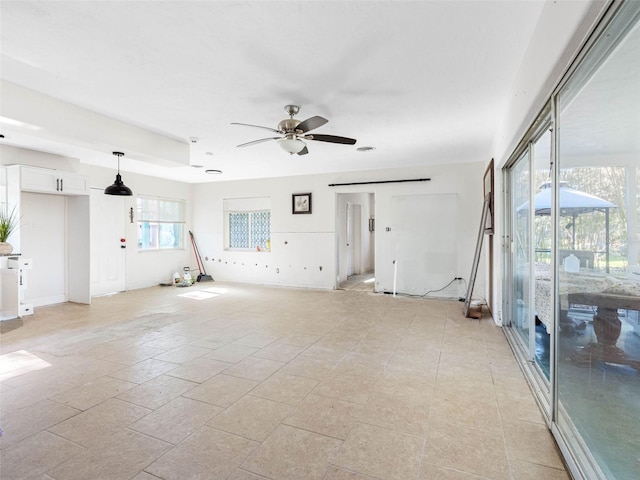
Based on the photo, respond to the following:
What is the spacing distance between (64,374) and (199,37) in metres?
3.11

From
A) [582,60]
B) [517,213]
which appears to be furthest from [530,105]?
[517,213]

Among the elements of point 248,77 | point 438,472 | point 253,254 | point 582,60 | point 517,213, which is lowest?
point 438,472

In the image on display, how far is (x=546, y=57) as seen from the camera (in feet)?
6.18

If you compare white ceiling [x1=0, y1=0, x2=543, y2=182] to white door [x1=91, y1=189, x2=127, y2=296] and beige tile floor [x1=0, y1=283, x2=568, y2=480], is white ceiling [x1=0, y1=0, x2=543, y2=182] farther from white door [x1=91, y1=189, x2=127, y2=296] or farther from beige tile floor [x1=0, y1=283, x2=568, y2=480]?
white door [x1=91, y1=189, x2=127, y2=296]

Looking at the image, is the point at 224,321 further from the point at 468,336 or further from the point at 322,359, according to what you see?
the point at 468,336

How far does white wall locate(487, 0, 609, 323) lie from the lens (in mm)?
1402

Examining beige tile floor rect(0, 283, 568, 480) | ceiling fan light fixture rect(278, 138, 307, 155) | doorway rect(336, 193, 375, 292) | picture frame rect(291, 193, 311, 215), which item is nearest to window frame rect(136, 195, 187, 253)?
picture frame rect(291, 193, 311, 215)

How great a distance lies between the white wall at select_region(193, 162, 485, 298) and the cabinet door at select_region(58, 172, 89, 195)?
314 cm

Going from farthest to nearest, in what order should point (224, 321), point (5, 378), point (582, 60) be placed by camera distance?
point (224, 321)
point (5, 378)
point (582, 60)

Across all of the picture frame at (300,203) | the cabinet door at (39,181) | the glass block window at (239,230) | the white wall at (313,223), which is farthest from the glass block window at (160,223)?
the picture frame at (300,203)

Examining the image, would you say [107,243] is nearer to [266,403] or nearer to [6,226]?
[6,226]

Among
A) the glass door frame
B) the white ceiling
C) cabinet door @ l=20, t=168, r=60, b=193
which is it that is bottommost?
the glass door frame

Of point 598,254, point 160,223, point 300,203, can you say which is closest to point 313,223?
point 300,203

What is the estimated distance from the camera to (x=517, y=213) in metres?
3.70
